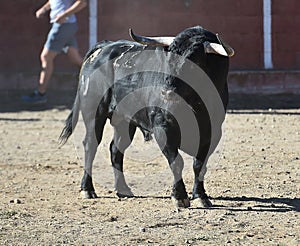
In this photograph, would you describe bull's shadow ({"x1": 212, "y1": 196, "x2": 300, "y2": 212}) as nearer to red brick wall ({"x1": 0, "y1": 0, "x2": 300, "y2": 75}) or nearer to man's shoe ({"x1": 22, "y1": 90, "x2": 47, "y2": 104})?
man's shoe ({"x1": 22, "y1": 90, "x2": 47, "y2": 104})

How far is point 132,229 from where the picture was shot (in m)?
5.19

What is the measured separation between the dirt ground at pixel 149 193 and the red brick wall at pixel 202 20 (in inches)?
107

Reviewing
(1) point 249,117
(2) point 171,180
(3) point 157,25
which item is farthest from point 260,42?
(2) point 171,180

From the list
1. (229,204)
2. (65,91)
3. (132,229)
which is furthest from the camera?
→ (65,91)

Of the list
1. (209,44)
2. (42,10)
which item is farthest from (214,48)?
(42,10)

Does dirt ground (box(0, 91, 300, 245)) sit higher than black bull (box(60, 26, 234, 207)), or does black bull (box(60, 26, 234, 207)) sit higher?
black bull (box(60, 26, 234, 207))

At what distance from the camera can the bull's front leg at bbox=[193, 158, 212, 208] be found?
19.0ft

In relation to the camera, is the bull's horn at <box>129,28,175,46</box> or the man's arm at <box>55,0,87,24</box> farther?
the man's arm at <box>55,0,87,24</box>

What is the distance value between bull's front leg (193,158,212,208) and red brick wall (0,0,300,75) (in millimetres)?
Answer: 6617

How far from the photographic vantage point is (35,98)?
36.2 feet

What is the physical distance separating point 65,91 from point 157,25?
5.24 feet

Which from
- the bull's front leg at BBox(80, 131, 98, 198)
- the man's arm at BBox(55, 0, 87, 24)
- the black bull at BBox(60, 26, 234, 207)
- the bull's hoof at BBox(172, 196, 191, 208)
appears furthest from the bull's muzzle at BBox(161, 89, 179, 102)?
the man's arm at BBox(55, 0, 87, 24)

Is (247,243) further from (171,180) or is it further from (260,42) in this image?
(260,42)

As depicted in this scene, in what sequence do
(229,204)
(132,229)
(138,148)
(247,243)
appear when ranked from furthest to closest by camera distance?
(138,148), (229,204), (132,229), (247,243)
